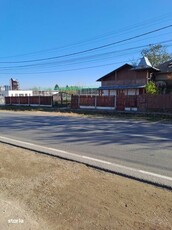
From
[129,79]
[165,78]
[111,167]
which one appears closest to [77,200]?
[111,167]

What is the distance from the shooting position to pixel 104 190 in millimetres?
4355

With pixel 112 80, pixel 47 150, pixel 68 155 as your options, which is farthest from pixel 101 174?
pixel 112 80

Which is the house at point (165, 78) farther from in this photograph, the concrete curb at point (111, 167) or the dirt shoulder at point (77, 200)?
the dirt shoulder at point (77, 200)

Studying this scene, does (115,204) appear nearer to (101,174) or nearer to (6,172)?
(101,174)

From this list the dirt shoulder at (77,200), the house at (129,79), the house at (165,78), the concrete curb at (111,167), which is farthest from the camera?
the house at (129,79)

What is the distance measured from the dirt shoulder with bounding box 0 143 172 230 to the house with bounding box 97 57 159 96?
99.3ft

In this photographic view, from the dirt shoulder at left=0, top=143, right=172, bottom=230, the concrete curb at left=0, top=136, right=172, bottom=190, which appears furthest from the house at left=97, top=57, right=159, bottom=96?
the dirt shoulder at left=0, top=143, right=172, bottom=230

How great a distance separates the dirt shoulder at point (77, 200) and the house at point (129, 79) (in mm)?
30269

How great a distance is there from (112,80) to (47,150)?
107ft

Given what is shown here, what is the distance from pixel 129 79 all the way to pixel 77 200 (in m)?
34.3

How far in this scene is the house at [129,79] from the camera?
34750 millimetres

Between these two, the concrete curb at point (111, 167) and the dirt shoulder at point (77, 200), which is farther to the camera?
the concrete curb at point (111, 167)

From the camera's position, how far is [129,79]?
37125mm

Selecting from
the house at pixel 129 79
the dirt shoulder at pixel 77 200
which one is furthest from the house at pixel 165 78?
the dirt shoulder at pixel 77 200
